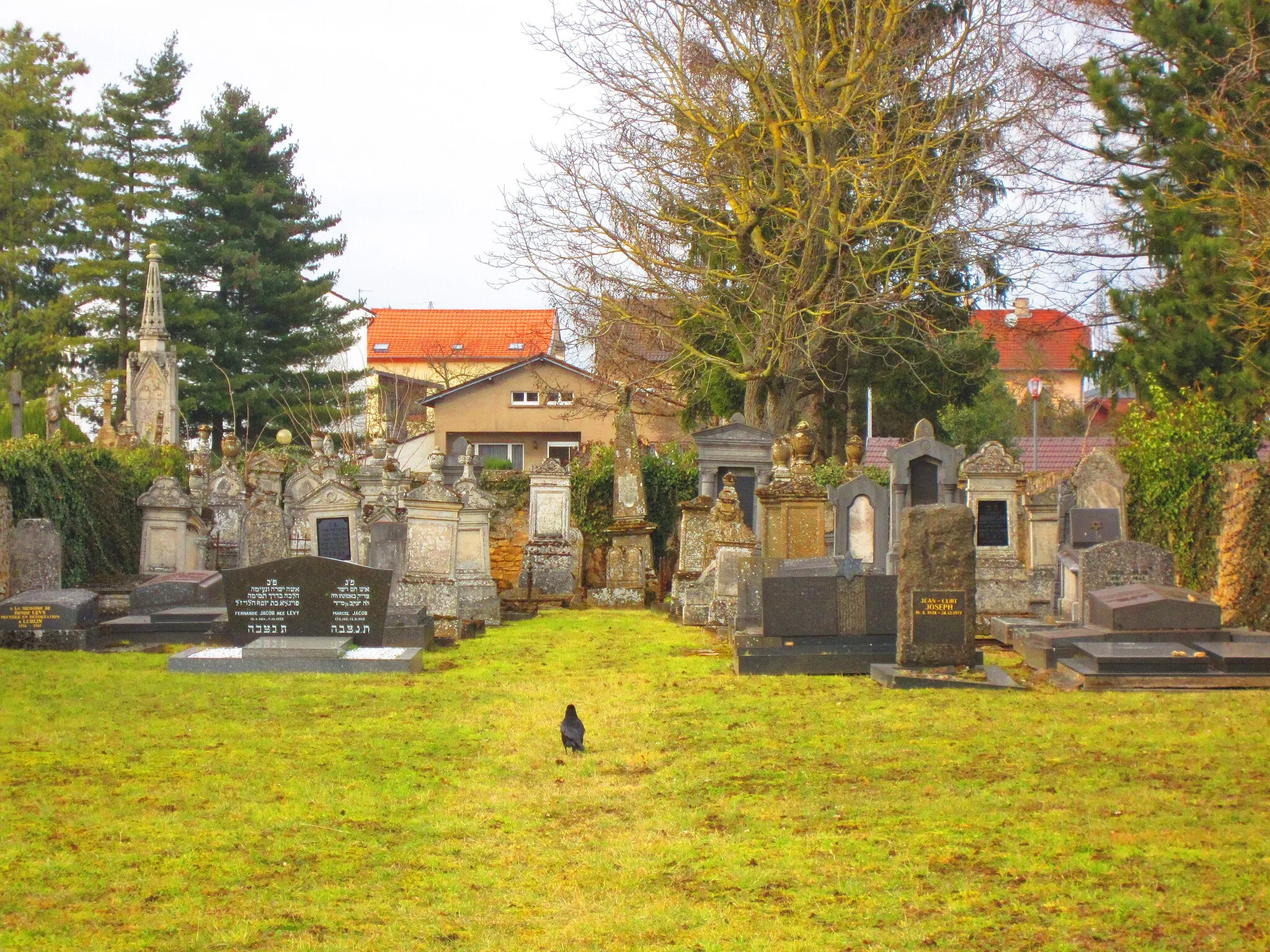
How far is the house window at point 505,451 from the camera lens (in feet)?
152

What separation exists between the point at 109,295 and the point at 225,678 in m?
32.6

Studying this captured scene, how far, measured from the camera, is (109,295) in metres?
40.4

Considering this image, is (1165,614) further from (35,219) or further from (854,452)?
(35,219)

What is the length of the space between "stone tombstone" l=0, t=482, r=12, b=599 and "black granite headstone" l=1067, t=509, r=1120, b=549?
12082 mm

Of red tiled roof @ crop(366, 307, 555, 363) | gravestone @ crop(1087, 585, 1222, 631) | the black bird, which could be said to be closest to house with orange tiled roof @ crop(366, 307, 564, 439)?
red tiled roof @ crop(366, 307, 555, 363)

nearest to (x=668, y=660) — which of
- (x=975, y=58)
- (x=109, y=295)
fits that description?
(x=975, y=58)

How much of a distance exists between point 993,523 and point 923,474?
2.07 meters

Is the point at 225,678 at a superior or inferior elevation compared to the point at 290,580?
inferior

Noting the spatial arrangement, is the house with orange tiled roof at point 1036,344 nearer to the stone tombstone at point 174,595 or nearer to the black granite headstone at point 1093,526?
the black granite headstone at point 1093,526

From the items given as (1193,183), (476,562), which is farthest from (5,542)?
(1193,183)

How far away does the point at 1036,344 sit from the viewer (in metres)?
34.7

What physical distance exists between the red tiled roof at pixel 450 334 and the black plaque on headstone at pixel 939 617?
44.7 metres

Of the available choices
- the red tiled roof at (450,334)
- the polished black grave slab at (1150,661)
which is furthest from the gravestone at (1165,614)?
the red tiled roof at (450,334)

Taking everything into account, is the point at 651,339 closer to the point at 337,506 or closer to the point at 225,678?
the point at 337,506
